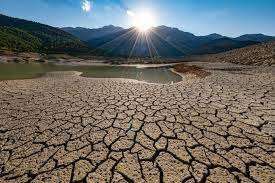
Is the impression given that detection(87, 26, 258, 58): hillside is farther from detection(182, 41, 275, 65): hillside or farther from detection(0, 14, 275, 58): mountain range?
detection(182, 41, 275, 65): hillside

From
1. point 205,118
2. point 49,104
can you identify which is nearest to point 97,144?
point 205,118

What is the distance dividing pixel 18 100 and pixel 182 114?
5.63 m

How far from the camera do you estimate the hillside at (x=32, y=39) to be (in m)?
61.5

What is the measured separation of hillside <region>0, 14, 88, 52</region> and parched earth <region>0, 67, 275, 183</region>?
186 feet

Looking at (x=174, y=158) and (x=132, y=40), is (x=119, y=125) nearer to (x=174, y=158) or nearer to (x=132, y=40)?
(x=174, y=158)

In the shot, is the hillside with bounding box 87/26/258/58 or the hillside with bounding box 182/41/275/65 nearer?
the hillside with bounding box 182/41/275/65

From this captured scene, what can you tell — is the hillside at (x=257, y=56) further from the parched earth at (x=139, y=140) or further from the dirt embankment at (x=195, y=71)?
the parched earth at (x=139, y=140)

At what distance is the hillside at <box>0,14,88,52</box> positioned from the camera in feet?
202

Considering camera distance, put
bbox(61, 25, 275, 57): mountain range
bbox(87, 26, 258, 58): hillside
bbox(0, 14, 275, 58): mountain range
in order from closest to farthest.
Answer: bbox(0, 14, 275, 58): mountain range
bbox(61, 25, 275, 57): mountain range
bbox(87, 26, 258, 58): hillside

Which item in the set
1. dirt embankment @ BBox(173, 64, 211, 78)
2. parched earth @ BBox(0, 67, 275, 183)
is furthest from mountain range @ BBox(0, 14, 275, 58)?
parched earth @ BBox(0, 67, 275, 183)

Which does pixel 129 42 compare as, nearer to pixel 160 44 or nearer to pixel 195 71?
pixel 160 44

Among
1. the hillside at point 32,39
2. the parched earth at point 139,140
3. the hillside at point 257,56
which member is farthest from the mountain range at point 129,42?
the parched earth at point 139,140

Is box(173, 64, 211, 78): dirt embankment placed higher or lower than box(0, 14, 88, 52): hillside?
lower

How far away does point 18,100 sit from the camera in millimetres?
6961
